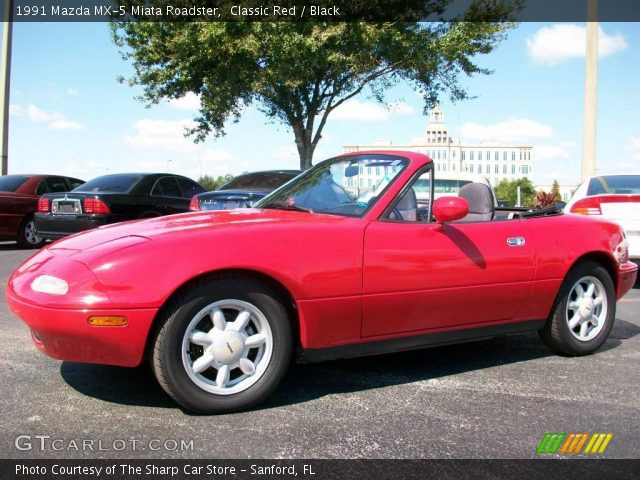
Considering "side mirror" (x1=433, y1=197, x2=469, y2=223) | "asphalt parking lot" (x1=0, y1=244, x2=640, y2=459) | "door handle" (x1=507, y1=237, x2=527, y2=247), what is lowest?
"asphalt parking lot" (x1=0, y1=244, x2=640, y2=459)

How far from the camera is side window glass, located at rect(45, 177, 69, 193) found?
11594 millimetres

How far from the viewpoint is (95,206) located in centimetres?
889

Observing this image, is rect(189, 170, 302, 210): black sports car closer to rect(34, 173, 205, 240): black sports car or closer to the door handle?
rect(34, 173, 205, 240): black sports car

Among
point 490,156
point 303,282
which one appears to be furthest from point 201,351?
point 490,156

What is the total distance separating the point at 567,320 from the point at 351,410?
190 centimetres

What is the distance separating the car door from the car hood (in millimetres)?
349

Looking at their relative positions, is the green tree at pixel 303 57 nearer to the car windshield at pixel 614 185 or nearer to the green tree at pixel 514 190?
the car windshield at pixel 614 185

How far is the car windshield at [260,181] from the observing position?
29.4 ft

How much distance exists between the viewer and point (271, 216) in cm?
335

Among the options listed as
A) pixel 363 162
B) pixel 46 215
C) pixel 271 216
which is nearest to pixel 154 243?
pixel 271 216

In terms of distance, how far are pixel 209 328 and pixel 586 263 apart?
2.72 metres

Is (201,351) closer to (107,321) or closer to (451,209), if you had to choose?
(107,321)

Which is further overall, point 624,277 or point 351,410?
point 624,277

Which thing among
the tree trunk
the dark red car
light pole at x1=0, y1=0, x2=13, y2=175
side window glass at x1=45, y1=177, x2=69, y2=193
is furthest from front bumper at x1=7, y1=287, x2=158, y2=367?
light pole at x1=0, y1=0, x2=13, y2=175
